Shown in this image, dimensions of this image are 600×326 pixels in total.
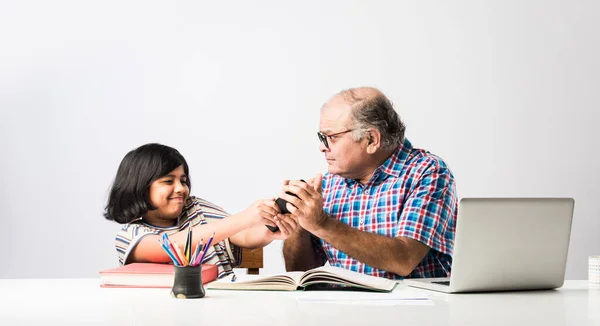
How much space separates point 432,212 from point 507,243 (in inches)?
24.5

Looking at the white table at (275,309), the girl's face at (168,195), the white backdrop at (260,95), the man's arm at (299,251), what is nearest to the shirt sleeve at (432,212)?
the man's arm at (299,251)

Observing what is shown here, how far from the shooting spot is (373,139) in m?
2.35

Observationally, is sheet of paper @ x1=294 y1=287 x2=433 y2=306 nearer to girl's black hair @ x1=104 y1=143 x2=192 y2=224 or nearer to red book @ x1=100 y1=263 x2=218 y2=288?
red book @ x1=100 y1=263 x2=218 y2=288

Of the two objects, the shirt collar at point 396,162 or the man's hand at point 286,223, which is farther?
the shirt collar at point 396,162

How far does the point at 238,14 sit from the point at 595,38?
1923mm

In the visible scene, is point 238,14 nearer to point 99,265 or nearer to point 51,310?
point 99,265

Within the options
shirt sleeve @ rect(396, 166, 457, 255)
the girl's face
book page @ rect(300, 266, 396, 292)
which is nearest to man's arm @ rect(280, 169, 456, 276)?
shirt sleeve @ rect(396, 166, 457, 255)

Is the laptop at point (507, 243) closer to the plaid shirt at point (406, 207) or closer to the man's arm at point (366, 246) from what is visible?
the man's arm at point (366, 246)

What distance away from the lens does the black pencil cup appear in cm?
145

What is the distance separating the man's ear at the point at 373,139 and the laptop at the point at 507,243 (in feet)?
2.69

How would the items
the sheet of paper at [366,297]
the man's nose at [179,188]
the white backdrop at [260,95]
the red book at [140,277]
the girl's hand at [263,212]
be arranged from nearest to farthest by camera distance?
the sheet of paper at [366,297] → the red book at [140,277] → the girl's hand at [263,212] → the man's nose at [179,188] → the white backdrop at [260,95]

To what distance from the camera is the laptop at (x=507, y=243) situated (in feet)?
4.87

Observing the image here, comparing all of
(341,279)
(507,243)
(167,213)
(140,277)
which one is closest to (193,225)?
(167,213)

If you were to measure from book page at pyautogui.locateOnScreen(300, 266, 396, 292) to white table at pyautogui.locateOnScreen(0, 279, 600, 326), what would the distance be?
34 millimetres
